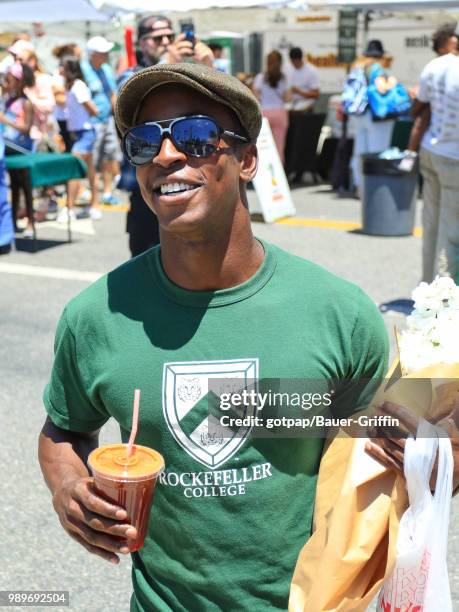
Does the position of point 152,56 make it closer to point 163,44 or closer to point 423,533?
point 163,44

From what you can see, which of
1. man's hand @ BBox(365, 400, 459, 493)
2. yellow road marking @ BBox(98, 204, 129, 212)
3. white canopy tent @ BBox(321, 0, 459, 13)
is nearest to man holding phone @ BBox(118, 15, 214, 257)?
man's hand @ BBox(365, 400, 459, 493)

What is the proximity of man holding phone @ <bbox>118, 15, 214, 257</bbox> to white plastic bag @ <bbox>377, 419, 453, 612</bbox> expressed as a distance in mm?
4616

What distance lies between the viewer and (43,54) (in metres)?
23.0

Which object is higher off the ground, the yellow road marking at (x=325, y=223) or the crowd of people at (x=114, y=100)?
the crowd of people at (x=114, y=100)

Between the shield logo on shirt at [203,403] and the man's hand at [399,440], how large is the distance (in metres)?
0.29

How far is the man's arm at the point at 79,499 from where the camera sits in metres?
1.83

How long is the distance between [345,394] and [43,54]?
22.2 meters

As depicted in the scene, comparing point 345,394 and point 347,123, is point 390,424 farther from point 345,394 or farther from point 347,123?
point 347,123

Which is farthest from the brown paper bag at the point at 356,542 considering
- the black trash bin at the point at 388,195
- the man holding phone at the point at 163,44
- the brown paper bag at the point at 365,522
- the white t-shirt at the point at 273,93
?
the white t-shirt at the point at 273,93

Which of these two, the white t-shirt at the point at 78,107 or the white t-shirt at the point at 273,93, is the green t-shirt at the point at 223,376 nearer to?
the white t-shirt at the point at 78,107

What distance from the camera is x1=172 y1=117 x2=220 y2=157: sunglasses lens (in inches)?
79.4

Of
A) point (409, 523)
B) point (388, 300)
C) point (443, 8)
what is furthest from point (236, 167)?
point (443, 8)

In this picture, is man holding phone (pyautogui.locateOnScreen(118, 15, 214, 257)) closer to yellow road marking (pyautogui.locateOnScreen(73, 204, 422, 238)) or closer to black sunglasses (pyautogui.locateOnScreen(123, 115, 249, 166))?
black sunglasses (pyautogui.locateOnScreen(123, 115, 249, 166))

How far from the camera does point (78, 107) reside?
12.5 meters
